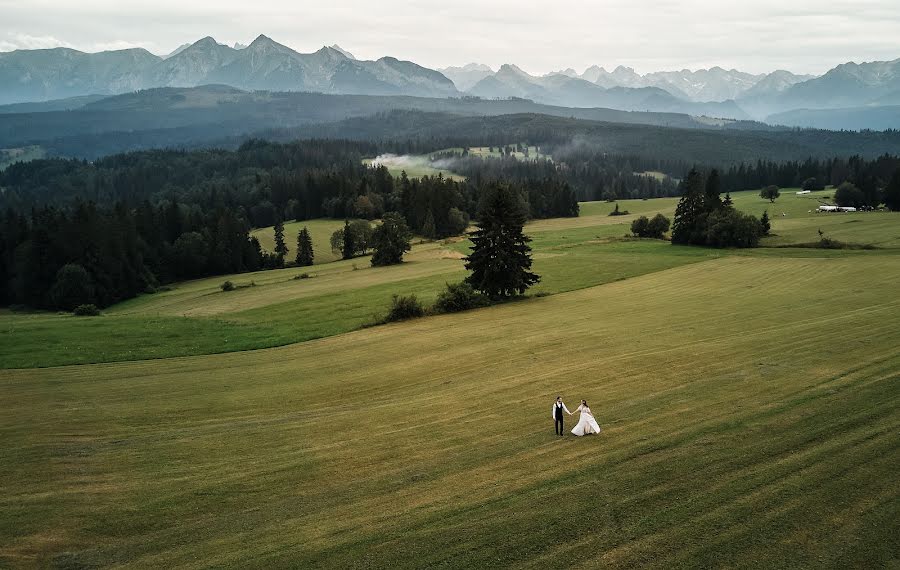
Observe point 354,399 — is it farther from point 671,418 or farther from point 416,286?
point 416,286

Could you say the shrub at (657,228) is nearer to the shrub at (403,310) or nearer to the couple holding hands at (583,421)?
the shrub at (403,310)

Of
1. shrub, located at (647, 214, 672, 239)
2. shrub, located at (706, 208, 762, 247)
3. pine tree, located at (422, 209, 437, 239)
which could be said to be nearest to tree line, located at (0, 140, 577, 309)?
pine tree, located at (422, 209, 437, 239)

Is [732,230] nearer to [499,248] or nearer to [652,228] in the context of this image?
[652,228]

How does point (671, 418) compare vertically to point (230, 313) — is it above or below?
above

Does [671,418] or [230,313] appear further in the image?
[230,313]

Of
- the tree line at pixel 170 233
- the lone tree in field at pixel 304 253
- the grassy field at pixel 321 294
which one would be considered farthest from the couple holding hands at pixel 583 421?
the lone tree in field at pixel 304 253

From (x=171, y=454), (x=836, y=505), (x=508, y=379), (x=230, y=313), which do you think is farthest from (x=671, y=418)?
(x=230, y=313)
